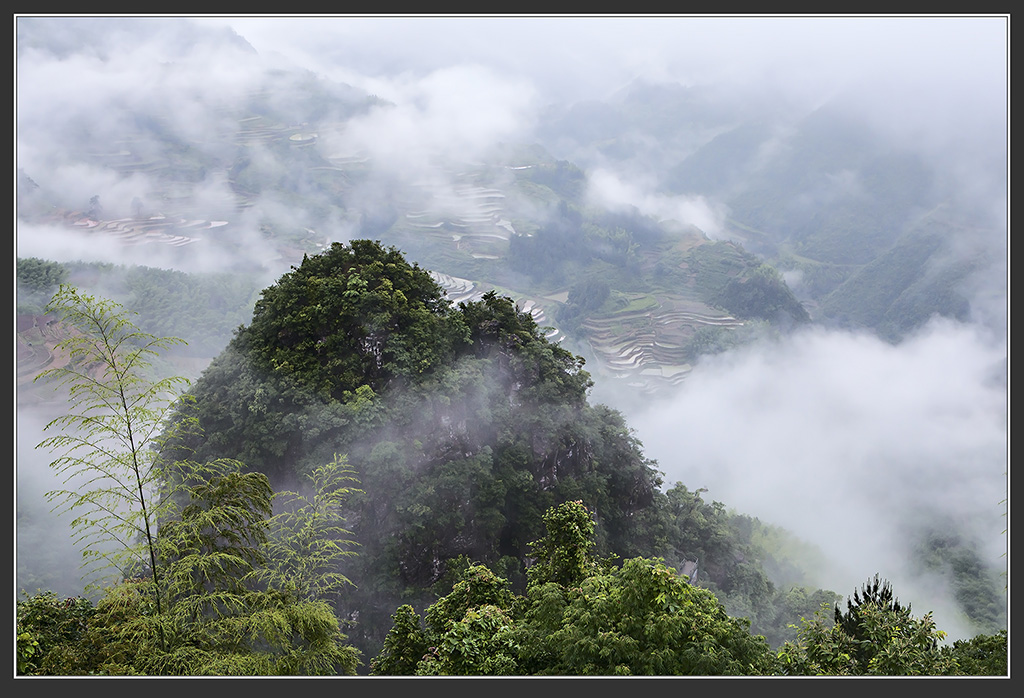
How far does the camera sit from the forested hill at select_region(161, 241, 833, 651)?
Answer: 8.76m

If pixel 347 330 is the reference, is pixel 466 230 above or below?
above

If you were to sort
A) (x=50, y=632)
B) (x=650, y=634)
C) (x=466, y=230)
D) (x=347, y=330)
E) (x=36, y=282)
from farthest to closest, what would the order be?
(x=466, y=230) < (x=36, y=282) < (x=347, y=330) < (x=50, y=632) < (x=650, y=634)

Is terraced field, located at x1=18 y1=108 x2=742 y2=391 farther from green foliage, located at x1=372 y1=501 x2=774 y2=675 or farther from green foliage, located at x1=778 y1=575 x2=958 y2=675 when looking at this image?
green foliage, located at x1=778 y1=575 x2=958 y2=675

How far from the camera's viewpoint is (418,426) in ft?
30.1

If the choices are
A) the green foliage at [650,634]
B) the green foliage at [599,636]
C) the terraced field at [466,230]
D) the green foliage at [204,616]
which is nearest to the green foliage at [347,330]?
the green foliage at [599,636]

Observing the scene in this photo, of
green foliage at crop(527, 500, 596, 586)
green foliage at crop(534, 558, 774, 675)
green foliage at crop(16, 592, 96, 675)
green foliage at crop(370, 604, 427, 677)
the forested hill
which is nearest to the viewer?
green foliage at crop(534, 558, 774, 675)

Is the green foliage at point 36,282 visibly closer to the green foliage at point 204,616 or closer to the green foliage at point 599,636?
the green foliage at point 204,616

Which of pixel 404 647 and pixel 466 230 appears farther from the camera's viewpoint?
pixel 466 230

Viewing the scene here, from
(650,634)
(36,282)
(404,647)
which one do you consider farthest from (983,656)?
(36,282)

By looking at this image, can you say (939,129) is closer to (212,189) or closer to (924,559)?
(924,559)

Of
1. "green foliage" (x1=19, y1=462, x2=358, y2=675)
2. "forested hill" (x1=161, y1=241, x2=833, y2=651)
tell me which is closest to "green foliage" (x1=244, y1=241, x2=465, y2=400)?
"forested hill" (x1=161, y1=241, x2=833, y2=651)

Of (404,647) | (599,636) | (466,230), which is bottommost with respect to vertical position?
(404,647)

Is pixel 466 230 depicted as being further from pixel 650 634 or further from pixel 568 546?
pixel 650 634

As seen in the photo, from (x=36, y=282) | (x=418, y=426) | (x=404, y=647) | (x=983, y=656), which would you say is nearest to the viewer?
(x=983, y=656)
